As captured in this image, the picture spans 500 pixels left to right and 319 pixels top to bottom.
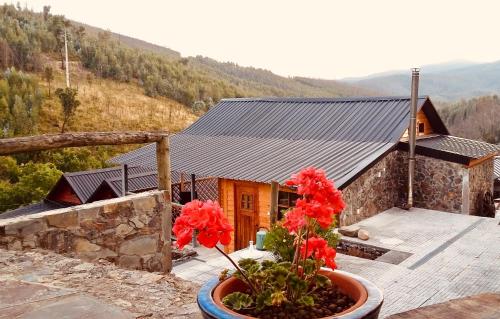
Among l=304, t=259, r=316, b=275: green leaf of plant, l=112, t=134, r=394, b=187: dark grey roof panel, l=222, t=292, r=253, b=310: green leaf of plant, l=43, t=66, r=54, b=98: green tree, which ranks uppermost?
l=43, t=66, r=54, b=98: green tree

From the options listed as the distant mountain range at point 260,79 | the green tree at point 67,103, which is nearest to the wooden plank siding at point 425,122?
the green tree at point 67,103

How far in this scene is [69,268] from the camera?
367cm

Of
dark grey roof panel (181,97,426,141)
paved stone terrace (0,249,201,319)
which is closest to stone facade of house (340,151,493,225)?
dark grey roof panel (181,97,426,141)

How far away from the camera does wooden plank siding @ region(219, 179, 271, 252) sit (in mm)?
12498

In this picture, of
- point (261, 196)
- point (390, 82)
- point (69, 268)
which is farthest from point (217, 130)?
point (390, 82)

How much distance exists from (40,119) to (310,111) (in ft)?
73.0

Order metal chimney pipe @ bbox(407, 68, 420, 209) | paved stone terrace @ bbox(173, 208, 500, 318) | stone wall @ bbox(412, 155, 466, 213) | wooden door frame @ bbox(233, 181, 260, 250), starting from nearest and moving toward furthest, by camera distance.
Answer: paved stone terrace @ bbox(173, 208, 500, 318), wooden door frame @ bbox(233, 181, 260, 250), metal chimney pipe @ bbox(407, 68, 420, 209), stone wall @ bbox(412, 155, 466, 213)

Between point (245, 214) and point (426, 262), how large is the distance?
569 centimetres

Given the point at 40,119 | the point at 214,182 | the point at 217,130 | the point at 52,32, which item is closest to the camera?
the point at 214,182

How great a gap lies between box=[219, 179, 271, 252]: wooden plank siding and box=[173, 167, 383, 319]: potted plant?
9878mm

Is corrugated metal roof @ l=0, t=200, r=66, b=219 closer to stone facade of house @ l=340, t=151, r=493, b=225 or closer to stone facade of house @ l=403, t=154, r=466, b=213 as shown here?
stone facade of house @ l=340, t=151, r=493, b=225

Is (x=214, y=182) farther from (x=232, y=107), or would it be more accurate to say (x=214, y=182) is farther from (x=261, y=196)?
(x=232, y=107)

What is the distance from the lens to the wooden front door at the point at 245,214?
1288 centimetres

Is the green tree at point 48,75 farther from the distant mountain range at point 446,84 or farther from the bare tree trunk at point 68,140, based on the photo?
the distant mountain range at point 446,84
